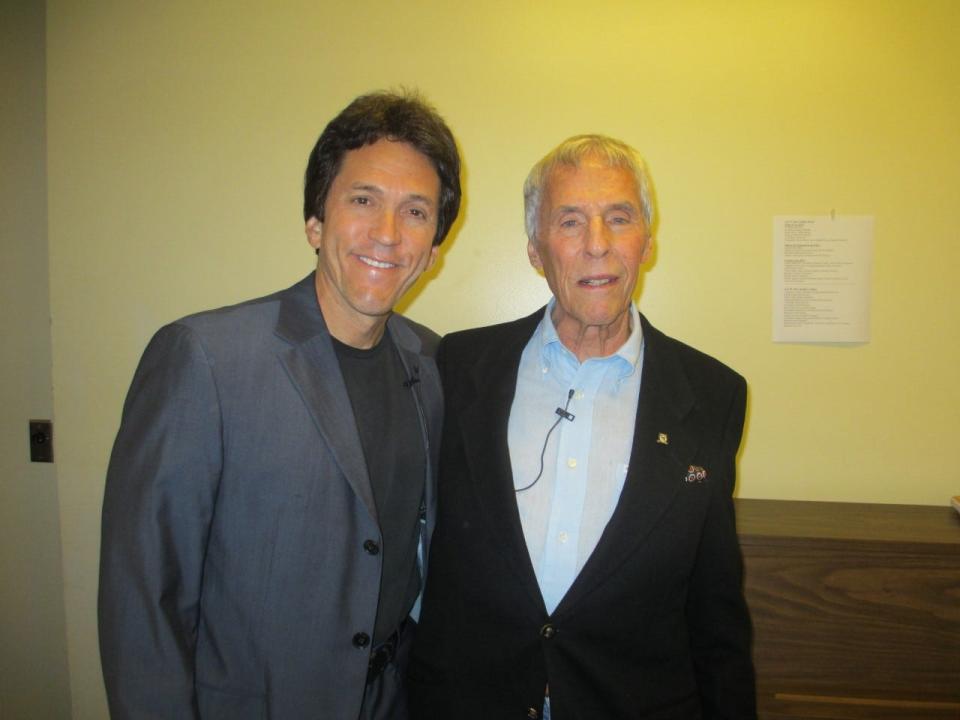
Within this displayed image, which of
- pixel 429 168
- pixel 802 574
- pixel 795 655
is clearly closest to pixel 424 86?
pixel 429 168

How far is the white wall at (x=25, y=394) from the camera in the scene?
1876mm

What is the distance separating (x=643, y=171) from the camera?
4.22ft

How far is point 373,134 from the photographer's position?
45.5 inches

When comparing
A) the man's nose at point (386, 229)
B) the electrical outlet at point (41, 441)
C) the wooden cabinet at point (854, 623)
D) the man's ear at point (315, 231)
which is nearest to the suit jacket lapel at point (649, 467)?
the wooden cabinet at point (854, 623)

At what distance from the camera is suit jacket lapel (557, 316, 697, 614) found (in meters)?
1.08

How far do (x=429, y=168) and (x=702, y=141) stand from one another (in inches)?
44.0

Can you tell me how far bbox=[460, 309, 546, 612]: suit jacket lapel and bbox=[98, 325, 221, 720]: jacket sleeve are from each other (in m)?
0.52

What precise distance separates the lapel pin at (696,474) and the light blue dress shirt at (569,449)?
131 millimetres

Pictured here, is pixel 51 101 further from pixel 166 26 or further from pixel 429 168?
pixel 429 168

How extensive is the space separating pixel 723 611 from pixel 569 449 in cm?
52

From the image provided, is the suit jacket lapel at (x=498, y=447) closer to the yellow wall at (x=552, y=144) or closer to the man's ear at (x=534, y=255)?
the man's ear at (x=534, y=255)

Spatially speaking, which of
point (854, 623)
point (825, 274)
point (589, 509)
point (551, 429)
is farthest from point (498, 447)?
point (825, 274)

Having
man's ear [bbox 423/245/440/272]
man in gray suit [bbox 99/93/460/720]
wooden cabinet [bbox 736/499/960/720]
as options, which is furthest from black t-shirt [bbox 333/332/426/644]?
wooden cabinet [bbox 736/499/960/720]

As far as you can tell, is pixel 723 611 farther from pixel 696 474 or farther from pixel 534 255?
pixel 534 255
